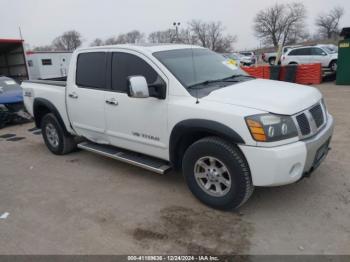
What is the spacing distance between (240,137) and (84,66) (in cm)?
296

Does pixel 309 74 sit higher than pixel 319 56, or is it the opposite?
pixel 319 56

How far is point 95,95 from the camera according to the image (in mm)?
4766

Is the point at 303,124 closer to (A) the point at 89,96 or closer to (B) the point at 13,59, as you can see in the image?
(A) the point at 89,96

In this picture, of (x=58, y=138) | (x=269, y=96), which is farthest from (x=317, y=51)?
(x=269, y=96)

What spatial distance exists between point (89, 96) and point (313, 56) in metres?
16.9

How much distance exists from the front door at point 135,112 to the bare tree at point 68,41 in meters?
78.2

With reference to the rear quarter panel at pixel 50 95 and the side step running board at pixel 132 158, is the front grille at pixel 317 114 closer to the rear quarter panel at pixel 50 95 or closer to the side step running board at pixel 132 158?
the side step running board at pixel 132 158

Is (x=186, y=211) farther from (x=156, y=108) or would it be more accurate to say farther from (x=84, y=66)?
(x=84, y=66)

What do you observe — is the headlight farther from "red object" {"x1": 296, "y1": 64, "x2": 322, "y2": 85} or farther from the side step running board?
"red object" {"x1": 296, "y1": 64, "x2": 322, "y2": 85}

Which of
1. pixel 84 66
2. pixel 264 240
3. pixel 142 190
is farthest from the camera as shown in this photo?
pixel 84 66

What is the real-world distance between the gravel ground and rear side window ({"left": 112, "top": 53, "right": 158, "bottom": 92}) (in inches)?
55.2

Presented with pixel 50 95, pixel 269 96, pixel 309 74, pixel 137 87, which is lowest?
pixel 309 74

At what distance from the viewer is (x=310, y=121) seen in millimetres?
3484

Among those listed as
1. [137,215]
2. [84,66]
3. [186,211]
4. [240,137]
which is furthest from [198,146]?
[84,66]
